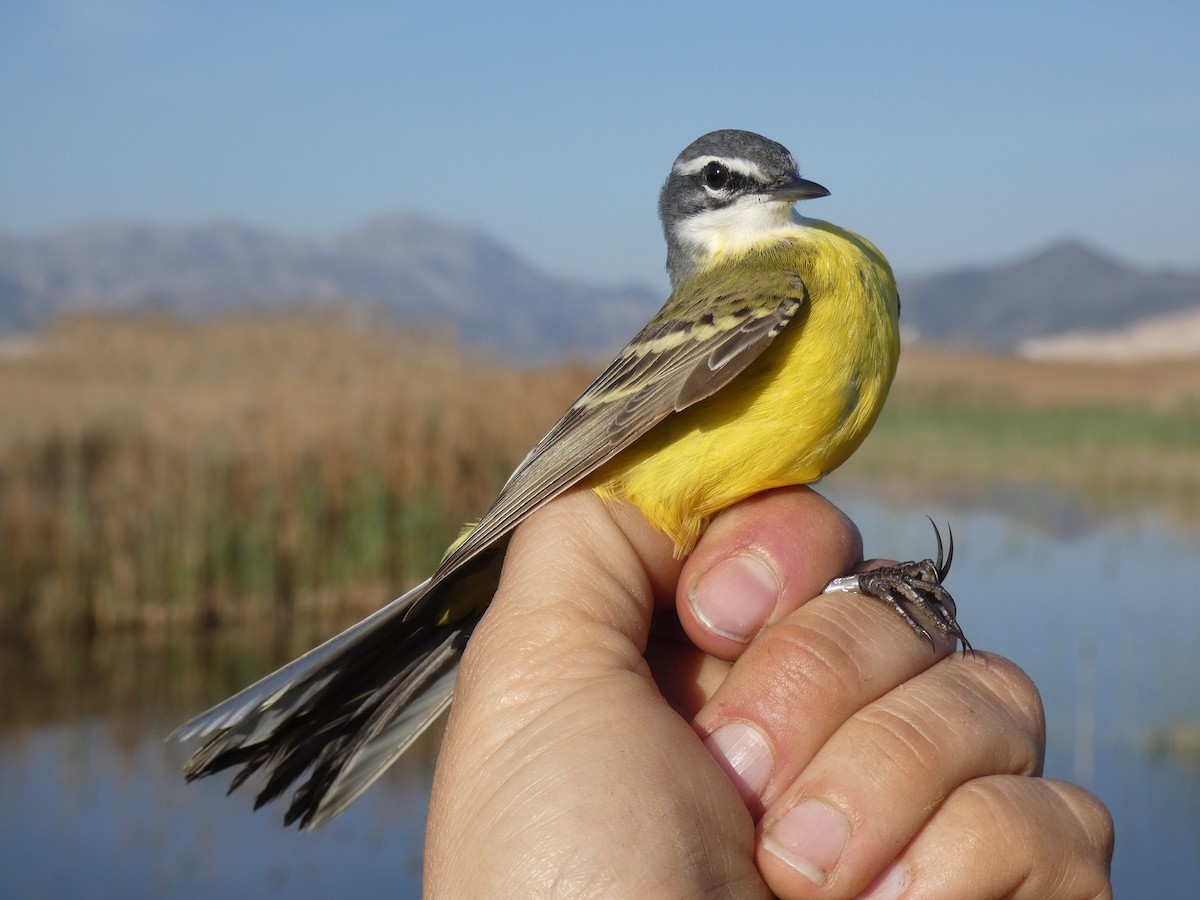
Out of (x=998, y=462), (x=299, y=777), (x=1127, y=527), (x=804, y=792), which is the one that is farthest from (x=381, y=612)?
(x=998, y=462)

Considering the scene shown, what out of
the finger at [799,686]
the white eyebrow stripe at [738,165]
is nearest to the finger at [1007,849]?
the finger at [799,686]

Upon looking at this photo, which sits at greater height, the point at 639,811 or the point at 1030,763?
the point at 639,811

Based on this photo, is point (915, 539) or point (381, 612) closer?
point (381, 612)

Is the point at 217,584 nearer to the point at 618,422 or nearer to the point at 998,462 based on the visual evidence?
the point at 618,422

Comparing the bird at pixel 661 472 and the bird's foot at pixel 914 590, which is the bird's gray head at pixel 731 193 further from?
the bird's foot at pixel 914 590

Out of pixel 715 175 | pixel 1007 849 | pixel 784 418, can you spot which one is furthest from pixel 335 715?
pixel 715 175

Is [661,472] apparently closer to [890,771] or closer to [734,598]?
[734,598]
